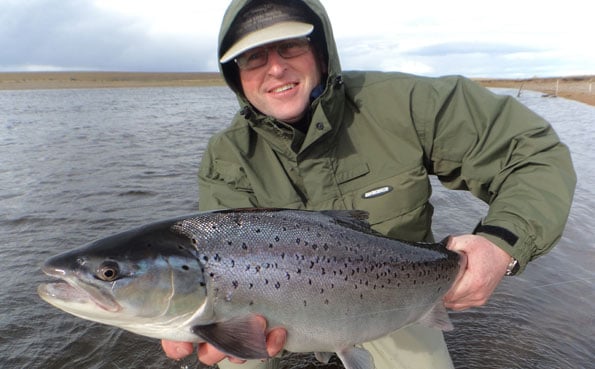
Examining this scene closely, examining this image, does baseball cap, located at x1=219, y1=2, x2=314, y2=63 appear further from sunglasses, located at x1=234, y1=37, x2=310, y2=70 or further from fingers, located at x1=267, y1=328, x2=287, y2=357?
fingers, located at x1=267, y1=328, x2=287, y2=357

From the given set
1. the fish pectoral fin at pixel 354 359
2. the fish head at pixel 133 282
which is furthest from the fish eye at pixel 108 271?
the fish pectoral fin at pixel 354 359

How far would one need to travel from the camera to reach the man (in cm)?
288

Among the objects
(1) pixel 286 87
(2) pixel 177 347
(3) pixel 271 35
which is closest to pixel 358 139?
(1) pixel 286 87

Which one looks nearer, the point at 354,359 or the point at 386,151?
the point at 354,359

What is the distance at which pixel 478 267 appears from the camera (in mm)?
2475

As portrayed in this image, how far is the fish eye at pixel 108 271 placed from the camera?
2.06 meters

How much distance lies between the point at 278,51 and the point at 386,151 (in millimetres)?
1038

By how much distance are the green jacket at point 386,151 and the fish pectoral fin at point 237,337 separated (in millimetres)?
1211

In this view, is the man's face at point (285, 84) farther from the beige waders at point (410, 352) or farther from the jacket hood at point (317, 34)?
the beige waders at point (410, 352)

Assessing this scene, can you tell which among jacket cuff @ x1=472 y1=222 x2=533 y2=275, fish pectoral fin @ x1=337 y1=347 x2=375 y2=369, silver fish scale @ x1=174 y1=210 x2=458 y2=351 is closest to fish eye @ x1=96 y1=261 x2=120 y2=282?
silver fish scale @ x1=174 y1=210 x2=458 y2=351

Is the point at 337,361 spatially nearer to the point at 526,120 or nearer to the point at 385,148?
the point at 385,148

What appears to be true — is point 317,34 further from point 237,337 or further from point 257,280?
point 237,337

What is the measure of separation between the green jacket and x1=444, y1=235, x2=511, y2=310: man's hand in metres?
0.25

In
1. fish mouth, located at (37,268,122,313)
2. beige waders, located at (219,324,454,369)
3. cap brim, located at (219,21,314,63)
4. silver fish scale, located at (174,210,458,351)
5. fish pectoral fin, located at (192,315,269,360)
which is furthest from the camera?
beige waders, located at (219,324,454,369)
